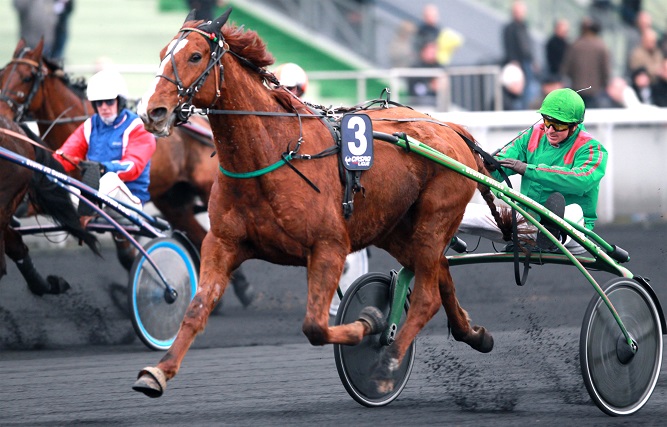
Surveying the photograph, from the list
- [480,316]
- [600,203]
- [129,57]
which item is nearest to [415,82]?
[600,203]

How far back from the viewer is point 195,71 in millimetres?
5883

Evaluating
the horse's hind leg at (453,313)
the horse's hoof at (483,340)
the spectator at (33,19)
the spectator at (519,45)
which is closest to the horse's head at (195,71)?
the horse's hind leg at (453,313)

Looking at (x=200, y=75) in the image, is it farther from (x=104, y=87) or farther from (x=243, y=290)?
(x=243, y=290)

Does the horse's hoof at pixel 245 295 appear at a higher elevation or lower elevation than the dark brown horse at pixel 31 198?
lower

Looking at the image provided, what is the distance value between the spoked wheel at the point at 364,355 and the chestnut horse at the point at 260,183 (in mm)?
120

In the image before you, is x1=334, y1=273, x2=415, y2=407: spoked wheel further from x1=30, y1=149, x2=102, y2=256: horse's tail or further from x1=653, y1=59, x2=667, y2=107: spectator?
x1=653, y1=59, x2=667, y2=107: spectator

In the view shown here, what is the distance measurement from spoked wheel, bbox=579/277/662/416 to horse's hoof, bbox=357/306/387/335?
3.12 feet

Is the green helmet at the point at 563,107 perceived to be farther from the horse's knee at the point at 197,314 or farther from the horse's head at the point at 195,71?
the horse's knee at the point at 197,314

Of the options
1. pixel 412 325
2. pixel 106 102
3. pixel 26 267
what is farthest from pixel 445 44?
pixel 412 325

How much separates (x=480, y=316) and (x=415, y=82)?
6.08 metres

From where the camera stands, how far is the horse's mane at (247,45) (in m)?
6.18

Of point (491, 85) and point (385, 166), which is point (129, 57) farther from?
point (385, 166)

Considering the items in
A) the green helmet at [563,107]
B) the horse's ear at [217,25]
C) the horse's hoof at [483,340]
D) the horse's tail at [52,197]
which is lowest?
the horse's hoof at [483,340]

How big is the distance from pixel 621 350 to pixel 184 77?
8.17 ft
